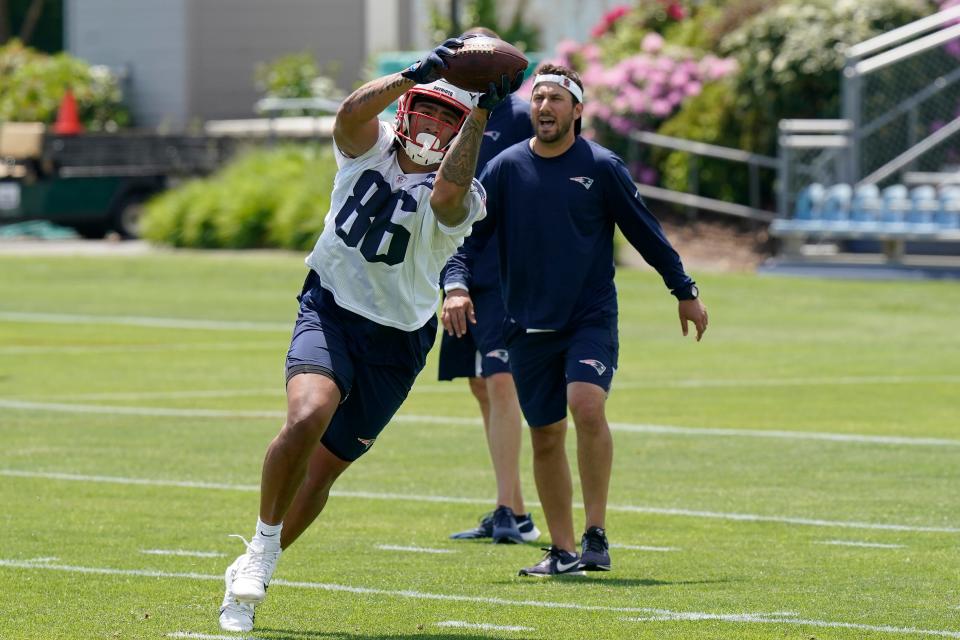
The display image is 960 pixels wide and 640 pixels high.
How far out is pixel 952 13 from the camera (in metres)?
26.7

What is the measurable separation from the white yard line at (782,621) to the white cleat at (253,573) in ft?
4.27

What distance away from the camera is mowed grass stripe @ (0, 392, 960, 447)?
12.6 meters

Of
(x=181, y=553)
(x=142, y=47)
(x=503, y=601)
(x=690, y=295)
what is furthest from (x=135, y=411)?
(x=142, y=47)

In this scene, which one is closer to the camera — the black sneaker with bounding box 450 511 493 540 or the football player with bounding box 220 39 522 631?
the football player with bounding box 220 39 522 631

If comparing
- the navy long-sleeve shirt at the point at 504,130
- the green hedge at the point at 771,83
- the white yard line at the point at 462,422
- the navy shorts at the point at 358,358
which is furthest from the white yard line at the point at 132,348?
the navy shorts at the point at 358,358

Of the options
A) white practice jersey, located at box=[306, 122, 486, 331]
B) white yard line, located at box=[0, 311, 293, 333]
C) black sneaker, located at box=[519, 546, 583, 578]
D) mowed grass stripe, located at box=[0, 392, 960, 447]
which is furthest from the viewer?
white yard line, located at box=[0, 311, 293, 333]

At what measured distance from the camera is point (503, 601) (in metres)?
7.41

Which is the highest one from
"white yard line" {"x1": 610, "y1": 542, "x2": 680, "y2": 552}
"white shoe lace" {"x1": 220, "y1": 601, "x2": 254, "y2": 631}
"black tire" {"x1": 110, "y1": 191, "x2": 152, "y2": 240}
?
"white shoe lace" {"x1": 220, "y1": 601, "x2": 254, "y2": 631}

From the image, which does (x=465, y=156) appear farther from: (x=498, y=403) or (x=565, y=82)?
(x=498, y=403)

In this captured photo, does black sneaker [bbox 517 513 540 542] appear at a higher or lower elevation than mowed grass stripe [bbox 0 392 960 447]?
higher

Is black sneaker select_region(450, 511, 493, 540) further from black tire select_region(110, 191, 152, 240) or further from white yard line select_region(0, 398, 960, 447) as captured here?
black tire select_region(110, 191, 152, 240)

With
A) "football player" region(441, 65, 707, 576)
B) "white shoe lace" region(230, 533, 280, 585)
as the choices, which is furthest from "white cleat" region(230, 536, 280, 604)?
"football player" region(441, 65, 707, 576)

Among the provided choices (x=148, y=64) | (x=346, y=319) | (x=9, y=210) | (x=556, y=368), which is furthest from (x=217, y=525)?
(x=148, y=64)

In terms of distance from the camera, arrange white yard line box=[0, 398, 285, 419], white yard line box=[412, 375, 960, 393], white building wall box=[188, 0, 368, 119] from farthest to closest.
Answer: white building wall box=[188, 0, 368, 119] → white yard line box=[412, 375, 960, 393] → white yard line box=[0, 398, 285, 419]
